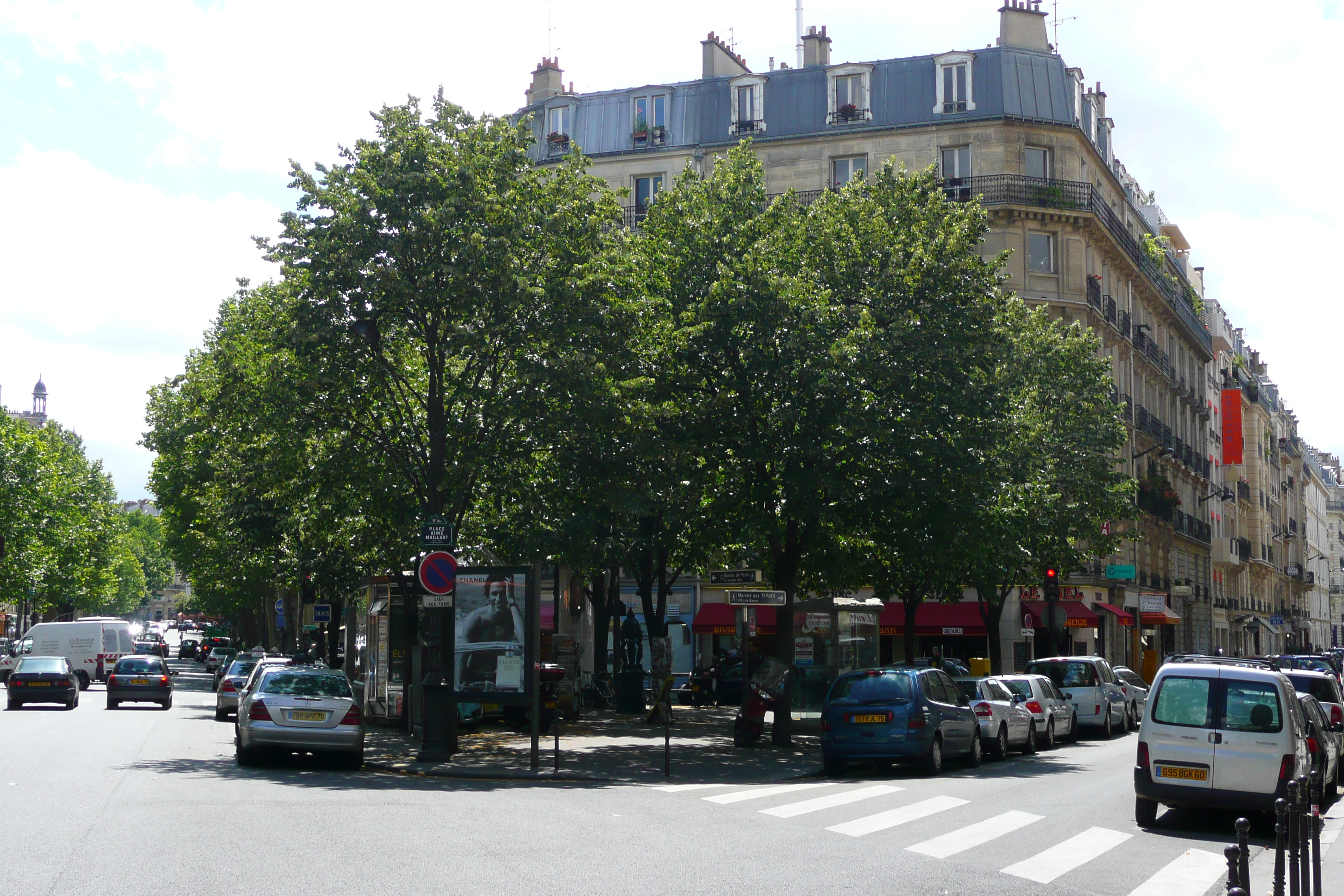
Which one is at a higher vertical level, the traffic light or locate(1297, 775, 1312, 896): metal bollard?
the traffic light

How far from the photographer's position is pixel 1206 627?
71.6 meters

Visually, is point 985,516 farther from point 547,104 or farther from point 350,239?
→ point 547,104

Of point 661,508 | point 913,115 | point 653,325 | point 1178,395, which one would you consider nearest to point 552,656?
point 661,508

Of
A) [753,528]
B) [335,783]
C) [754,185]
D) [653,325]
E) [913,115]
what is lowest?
[335,783]

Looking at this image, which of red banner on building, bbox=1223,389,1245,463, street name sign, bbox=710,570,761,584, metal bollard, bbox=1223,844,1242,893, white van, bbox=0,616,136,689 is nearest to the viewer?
metal bollard, bbox=1223,844,1242,893

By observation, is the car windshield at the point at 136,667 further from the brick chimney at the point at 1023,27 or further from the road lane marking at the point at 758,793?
the brick chimney at the point at 1023,27

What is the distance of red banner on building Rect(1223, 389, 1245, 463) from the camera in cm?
7644

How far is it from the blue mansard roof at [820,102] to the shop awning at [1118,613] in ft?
56.2

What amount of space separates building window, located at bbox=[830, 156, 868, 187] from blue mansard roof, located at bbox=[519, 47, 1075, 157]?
1.02 meters

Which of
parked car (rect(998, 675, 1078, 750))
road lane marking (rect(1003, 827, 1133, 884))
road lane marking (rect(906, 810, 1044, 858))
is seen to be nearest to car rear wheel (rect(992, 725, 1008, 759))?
parked car (rect(998, 675, 1078, 750))

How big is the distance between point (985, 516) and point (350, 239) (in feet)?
38.8

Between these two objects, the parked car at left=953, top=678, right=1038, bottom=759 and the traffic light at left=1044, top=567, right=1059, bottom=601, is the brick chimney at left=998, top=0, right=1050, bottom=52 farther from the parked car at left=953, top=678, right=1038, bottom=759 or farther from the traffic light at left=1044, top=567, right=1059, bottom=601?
the parked car at left=953, top=678, right=1038, bottom=759

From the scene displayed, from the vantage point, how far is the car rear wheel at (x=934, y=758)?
20.1 metres

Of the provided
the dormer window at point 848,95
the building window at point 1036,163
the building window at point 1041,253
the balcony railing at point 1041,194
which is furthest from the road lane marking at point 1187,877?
the dormer window at point 848,95
